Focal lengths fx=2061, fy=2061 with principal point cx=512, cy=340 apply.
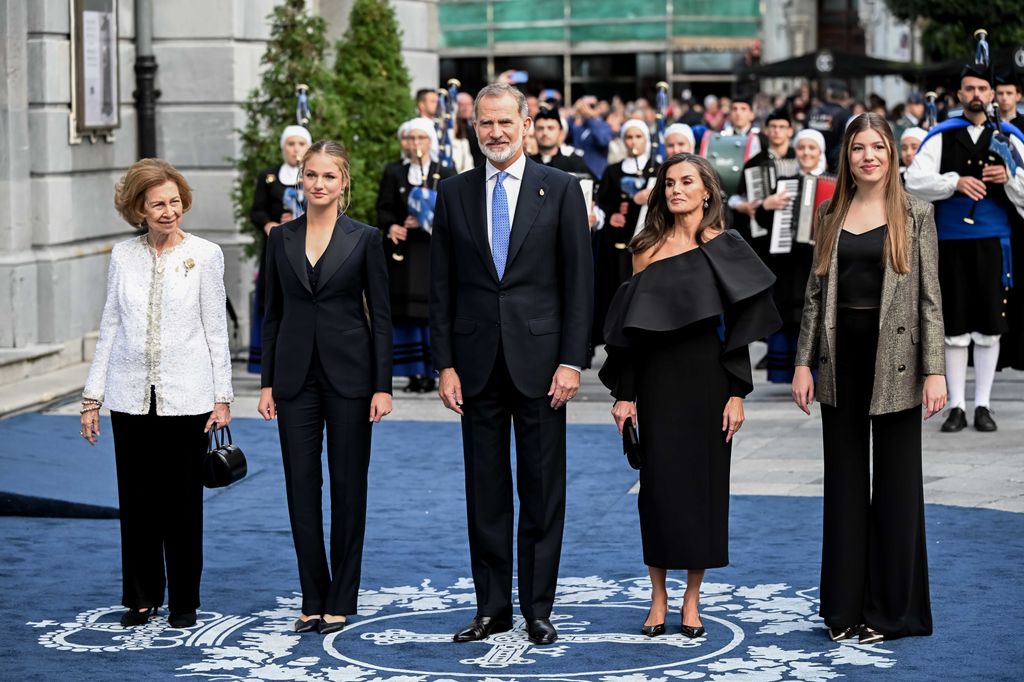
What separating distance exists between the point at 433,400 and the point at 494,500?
670 centimetres

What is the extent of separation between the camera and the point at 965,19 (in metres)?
36.9

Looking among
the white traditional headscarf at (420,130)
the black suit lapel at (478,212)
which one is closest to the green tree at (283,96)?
the white traditional headscarf at (420,130)

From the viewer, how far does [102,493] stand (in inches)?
414

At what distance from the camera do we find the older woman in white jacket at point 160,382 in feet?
25.6

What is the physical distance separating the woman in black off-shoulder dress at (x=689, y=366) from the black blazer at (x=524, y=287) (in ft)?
0.65

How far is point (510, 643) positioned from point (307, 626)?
2.62 ft

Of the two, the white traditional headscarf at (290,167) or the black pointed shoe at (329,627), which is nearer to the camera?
the black pointed shoe at (329,627)

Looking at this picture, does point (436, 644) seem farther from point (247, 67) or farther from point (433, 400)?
point (247, 67)

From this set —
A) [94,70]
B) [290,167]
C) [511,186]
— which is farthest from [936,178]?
[94,70]

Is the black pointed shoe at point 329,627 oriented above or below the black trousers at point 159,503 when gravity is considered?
below

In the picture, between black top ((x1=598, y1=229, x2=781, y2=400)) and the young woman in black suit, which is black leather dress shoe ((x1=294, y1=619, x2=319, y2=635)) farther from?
black top ((x1=598, y1=229, x2=781, y2=400))

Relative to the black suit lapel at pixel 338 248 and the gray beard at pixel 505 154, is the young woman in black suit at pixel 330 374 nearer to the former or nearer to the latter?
the black suit lapel at pixel 338 248

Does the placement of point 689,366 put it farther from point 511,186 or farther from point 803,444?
point 803,444

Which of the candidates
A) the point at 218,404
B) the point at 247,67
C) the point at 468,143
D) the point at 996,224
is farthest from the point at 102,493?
the point at 468,143
